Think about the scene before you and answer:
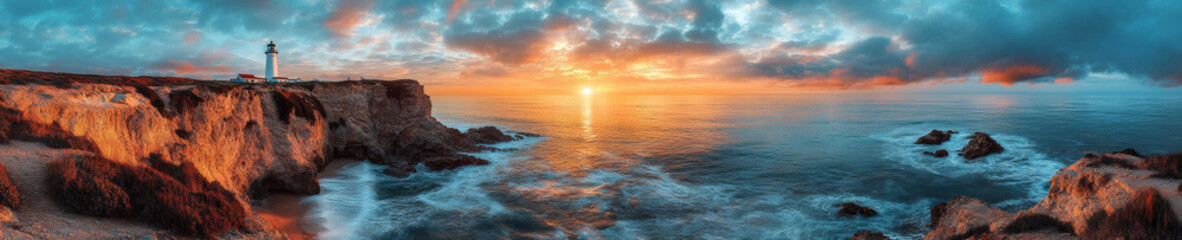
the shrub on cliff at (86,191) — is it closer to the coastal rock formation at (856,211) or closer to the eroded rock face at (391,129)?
the eroded rock face at (391,129)

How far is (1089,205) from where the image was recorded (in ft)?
30.6

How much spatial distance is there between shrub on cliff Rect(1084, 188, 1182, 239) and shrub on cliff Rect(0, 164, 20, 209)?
19078mm

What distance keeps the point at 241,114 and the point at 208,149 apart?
3.82 m

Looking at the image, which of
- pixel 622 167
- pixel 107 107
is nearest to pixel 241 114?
pixel 107 107

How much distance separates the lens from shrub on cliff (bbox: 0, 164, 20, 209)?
7938 mm

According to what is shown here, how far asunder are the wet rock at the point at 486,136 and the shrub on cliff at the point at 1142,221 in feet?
115

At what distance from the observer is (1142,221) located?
307 inches

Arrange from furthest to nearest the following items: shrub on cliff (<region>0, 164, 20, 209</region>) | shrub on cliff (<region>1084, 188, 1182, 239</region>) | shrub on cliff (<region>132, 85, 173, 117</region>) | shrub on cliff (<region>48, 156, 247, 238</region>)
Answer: shrub on cliff (<region>132, 85, 173, 117</region>) < shrub on cliff (<region>48, 156, 247, 238</region>) < shrub on cliff (<region>0, 164, 20, 209</region>) < shrub on cliff (<region>1084, 188, 1182, 239</region>)

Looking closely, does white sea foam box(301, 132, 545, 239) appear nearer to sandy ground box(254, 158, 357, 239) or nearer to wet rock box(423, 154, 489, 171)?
sandy ground box(254, 158, 357, 239)

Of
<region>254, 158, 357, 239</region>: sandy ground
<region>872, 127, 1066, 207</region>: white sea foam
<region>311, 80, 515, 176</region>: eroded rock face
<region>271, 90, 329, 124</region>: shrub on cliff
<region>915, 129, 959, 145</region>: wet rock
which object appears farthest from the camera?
<region>915, 129, 959, 145</region>: wet rock

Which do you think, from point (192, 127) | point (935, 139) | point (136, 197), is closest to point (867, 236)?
point (136, 197)

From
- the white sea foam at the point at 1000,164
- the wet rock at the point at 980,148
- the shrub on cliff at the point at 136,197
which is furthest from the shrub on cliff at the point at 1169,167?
the wet rock at the point at 980,148

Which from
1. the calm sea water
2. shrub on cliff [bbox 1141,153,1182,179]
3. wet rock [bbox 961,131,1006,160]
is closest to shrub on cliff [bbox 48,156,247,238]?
the calm sea water

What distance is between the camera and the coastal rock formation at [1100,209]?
307 inches
